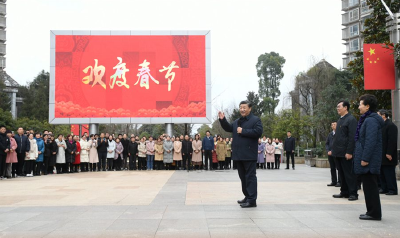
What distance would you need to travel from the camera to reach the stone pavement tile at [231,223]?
4.71 metres

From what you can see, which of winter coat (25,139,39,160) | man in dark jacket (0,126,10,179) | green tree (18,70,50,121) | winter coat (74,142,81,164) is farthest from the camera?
green tree (18,70,50,121)

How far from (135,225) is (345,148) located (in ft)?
14.5

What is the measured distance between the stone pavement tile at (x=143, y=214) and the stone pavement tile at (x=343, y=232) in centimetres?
213

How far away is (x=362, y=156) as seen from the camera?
5309 mm

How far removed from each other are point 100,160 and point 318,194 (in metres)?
11.5

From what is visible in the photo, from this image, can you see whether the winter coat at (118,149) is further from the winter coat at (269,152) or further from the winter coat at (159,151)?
the winter coat at (269,152)

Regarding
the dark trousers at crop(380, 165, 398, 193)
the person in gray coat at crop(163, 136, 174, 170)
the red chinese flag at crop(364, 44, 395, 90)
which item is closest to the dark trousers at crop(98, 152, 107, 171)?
the person in gray coat at crop(163, 136, 174, 170)

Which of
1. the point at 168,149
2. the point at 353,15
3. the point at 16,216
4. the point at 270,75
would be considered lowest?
the point at 16,216

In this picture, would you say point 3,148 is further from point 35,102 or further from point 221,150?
point 35,102

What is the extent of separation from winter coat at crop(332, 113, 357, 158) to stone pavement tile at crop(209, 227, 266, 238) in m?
3.32

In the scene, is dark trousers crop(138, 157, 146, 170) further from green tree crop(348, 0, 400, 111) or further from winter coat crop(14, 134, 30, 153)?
green tree crop(348, 0, 400, 111)

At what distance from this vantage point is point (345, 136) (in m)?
7.31

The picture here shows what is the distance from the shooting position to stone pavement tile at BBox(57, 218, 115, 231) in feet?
15.2

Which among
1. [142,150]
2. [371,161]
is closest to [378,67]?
[371,161]
